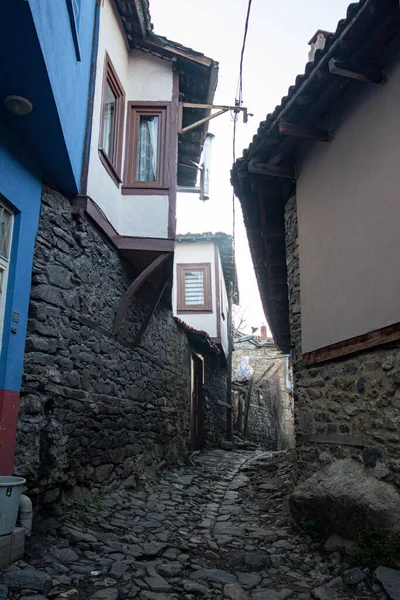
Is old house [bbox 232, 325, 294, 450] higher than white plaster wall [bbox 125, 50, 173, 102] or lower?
lower

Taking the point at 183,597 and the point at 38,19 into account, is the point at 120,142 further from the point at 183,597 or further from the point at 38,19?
the point at 183,597

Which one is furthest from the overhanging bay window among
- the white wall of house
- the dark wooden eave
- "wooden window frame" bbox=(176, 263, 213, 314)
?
the white wall of house

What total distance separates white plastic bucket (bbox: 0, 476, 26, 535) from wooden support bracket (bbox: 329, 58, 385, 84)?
13.4 ft

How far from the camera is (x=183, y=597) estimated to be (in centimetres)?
311

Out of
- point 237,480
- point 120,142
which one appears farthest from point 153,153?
point 237,480

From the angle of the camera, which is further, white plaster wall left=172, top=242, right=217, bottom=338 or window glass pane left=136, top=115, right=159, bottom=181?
white plaster wall left=172, top=242, right=217, bottom=338

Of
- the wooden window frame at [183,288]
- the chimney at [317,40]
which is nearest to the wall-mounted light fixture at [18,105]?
the chimney at [317,40]

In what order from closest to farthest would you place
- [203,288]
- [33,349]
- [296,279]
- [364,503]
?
[364,503] → [33,349] → [296,279] → [203,288]

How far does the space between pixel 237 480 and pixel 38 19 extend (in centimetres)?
677

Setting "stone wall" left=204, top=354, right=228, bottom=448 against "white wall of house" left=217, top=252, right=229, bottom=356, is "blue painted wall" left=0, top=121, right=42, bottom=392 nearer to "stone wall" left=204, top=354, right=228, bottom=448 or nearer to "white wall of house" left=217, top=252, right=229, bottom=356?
"stone wall" left=204, top=354, right=228, bottom=448

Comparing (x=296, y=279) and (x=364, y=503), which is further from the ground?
(x=296, y=279)

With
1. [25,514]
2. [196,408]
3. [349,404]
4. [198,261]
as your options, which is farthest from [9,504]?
[198,261]

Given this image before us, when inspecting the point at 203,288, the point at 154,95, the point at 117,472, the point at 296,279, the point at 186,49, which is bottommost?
the point at 117,472

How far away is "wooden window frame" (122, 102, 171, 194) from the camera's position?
6639mm
